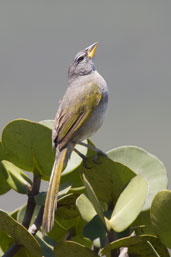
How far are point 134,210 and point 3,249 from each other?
435 millimetres

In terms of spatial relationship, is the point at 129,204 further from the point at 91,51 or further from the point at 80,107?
the point at 91,51

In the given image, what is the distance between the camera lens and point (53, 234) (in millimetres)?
1353

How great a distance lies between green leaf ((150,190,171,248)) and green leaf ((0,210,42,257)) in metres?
0.26

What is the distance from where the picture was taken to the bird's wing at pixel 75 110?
2.27 metres

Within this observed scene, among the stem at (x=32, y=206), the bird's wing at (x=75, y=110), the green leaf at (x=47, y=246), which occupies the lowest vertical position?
the bird's wing at (x=75, y=110)

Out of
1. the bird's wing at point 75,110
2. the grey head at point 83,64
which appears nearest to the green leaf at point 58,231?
the bird's wing at point 75,110

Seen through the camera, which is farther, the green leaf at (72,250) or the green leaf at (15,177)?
the green leaf at (15,177)

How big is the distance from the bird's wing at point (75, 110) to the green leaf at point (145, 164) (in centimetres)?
79

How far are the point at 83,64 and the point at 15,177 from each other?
85.4 inches

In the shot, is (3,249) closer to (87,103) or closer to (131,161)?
(131,161)

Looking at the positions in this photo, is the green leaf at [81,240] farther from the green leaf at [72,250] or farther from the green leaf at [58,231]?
the green leaf at [72,250]

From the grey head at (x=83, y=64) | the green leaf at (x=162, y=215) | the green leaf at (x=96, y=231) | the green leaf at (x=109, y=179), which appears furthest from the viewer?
the grey head at (x=83, y=64)

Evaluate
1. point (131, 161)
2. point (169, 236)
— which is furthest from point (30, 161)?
point (169, 236)

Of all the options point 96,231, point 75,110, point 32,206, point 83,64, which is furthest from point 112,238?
point 83,64
